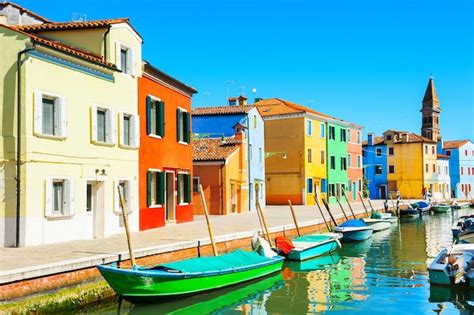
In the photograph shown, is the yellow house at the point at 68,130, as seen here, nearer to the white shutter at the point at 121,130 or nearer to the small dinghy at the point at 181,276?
the white shutter at the point at 121,130

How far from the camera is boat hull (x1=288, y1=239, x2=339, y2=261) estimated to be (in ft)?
63.9

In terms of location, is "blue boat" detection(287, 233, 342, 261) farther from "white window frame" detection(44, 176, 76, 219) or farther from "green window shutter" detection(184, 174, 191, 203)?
"white window frame" detection(44, 176, 76, 219)

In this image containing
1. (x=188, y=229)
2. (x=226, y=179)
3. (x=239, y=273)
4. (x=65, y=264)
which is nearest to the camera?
(x=65, y=264)

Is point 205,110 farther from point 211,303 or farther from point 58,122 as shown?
point 211,303

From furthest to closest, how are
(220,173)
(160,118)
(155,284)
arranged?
(220,173)
(160,118)
(155,284)

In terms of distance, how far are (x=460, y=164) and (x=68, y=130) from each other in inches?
2724

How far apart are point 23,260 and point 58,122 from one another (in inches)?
214

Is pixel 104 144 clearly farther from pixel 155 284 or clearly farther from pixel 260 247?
pixel 155 284

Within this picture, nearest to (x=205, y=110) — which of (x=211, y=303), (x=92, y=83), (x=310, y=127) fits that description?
(x=310, y=127)

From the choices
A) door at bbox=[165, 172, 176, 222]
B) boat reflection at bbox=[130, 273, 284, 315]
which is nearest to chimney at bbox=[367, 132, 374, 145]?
door at bbox=[165, 172, 176, 222]

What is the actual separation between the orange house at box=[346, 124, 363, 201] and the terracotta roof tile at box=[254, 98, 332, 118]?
6.77 m

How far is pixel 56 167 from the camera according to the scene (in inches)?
639

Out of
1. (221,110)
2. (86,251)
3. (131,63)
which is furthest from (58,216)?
(221,110)

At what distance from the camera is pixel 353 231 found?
2577 cm
